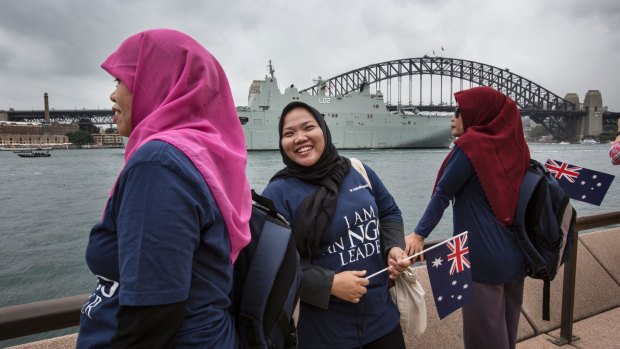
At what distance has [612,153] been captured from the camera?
234 cm

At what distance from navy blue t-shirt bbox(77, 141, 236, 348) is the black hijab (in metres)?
0.45

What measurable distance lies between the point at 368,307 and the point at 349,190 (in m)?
0.39

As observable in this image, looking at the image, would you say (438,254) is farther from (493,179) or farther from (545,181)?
(545,181)

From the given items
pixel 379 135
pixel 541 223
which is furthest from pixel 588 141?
pixel 541 223

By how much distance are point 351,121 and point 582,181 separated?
35290mm

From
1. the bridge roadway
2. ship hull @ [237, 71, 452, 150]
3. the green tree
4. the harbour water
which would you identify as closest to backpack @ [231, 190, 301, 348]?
the harbour water

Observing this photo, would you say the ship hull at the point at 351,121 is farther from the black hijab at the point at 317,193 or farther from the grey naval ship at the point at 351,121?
the black hijab at the point at 317,193

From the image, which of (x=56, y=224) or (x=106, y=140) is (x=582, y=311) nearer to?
(x=56, y=224)

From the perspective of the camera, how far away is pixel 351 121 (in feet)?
121

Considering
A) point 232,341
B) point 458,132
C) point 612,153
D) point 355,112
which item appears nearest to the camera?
point 232,341

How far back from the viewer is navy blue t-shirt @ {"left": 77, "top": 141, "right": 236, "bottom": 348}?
0.61 m

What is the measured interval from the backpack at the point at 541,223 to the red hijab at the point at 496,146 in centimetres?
4

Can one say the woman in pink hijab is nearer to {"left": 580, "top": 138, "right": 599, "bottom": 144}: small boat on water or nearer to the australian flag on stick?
the australian flag on stick

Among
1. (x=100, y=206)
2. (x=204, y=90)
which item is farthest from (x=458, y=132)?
(x=100, y=206)
